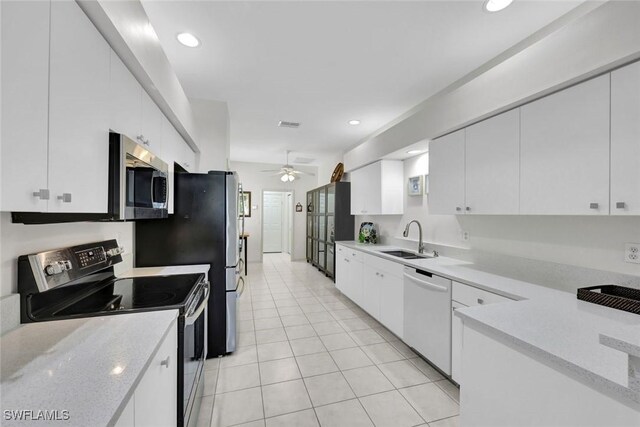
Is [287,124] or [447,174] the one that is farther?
[287,124]

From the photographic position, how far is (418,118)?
9.32ft

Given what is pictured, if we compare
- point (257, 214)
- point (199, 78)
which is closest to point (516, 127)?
point (199, 78)

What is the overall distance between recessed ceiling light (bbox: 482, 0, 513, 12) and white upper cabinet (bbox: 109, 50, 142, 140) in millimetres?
2195

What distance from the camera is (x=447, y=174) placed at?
101 inches

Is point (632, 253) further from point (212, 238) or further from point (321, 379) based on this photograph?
point (212, 238)

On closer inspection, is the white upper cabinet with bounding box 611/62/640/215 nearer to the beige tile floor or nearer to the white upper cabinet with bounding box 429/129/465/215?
the white upper cabinet with bounding box 429/129/465/215

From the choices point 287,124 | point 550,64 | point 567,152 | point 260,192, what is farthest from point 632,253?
point 260,192

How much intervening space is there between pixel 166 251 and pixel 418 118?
2831mm

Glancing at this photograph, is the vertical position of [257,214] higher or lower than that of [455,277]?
higher

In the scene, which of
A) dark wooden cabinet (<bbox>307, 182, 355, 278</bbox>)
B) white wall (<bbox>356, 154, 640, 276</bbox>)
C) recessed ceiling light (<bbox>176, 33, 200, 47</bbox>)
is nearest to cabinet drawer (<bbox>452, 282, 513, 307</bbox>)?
white wall (<bbox>356, 154, 640, 276</bbox>)

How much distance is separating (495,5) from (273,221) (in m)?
7.87

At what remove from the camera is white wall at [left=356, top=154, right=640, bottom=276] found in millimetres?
1616

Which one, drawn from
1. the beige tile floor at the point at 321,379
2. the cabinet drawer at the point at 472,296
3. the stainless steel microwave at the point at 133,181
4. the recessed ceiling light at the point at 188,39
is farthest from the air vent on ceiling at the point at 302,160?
the cabinet drawer at the point at 472,296

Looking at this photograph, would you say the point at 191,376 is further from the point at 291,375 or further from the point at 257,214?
the point at 257,214
